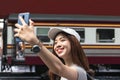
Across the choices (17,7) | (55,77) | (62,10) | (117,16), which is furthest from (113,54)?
(55,77)

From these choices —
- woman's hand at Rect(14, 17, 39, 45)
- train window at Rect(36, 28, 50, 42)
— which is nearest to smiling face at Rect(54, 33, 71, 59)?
woman's hand at Rect(14, 17, 39, 45)

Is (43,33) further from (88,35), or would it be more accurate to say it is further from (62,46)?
(62,46)

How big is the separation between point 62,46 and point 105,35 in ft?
35.2

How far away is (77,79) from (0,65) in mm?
10929

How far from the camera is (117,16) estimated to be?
1314cm

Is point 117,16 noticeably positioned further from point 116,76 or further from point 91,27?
point 116,76

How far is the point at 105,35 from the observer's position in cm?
1295

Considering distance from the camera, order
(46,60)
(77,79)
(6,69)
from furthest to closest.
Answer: (6,69)
(77,79)
(46,60)

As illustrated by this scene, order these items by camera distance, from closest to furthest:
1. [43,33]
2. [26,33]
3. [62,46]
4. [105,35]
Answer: [26,33]
[62,46]
[43,33]
[105,35]

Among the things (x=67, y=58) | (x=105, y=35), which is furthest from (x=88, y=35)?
(x=67, y=58)

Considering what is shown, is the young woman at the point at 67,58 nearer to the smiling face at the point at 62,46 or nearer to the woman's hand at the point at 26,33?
the smiling face at the point at 62,46

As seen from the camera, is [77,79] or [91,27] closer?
[77,79]

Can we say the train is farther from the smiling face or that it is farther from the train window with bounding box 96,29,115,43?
the smiling face

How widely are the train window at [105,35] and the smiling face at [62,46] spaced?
10468 mm
